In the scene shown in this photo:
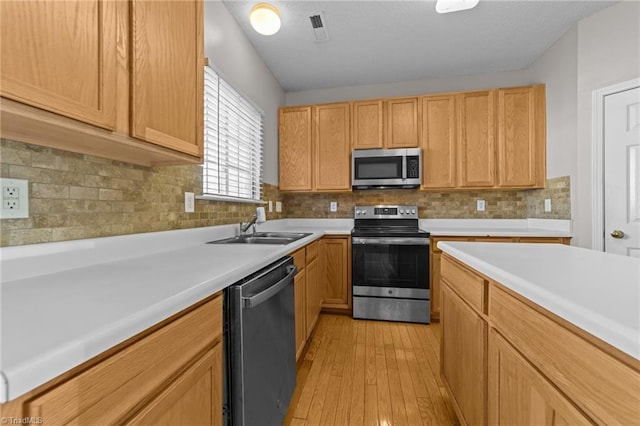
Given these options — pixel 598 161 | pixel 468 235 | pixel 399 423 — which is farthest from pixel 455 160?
pixel 399 423

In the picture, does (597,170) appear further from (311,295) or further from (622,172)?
(311,295)

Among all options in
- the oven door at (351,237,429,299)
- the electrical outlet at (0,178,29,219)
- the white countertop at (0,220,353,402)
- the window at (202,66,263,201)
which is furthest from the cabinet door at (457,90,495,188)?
the electrical outlet at (0,178,29,219)

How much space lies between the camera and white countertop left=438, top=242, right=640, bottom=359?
493 mm

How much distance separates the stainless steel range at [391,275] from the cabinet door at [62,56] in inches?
91.7

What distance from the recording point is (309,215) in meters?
3.58

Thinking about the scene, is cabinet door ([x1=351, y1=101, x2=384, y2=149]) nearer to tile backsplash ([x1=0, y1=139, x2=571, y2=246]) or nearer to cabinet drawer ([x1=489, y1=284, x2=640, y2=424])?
tile backsplash ([x1=0, y1=139, x2=571, y2=246])

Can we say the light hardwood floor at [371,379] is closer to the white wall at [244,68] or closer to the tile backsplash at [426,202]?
the tile backsplash at [426,202]

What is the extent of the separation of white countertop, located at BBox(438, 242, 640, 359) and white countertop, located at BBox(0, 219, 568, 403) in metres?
0.87

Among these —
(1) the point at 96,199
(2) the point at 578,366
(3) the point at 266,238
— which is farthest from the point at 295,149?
(2) the point at 578,366

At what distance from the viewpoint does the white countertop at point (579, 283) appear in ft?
1.62

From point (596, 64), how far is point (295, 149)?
2.81 meters

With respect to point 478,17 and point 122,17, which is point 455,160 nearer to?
point 478,17

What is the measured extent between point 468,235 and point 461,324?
1.55m

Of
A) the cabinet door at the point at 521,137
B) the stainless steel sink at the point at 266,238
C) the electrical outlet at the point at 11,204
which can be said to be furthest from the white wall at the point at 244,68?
the cabinet door at the point at 521,137
